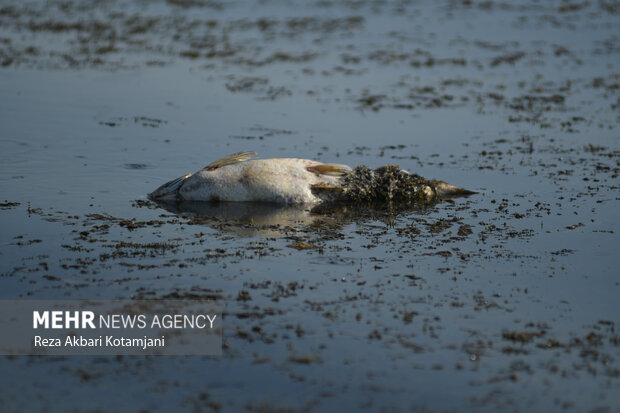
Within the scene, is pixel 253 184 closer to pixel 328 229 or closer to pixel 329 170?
pixel 329 170

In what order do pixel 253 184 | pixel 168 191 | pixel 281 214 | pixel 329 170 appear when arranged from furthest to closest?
1. pixel 329 170
2. pixel 253 184
3. pixel 168 191
4. pixel 281 214

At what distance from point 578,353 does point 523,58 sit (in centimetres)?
1913

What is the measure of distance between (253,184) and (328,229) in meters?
1.91

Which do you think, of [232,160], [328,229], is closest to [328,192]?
[232,160]

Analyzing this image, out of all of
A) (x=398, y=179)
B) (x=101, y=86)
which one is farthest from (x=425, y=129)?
(x=101, y=86)

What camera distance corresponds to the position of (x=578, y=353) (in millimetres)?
6586

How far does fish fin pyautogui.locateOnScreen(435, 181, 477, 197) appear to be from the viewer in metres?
11.8

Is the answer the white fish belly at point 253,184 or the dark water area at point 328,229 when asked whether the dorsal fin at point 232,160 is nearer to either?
the white fish belly at point 253,184

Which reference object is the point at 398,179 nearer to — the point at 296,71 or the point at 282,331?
the point at 282,331

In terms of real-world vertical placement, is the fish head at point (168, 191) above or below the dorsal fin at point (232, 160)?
below

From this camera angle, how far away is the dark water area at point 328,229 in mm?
6105

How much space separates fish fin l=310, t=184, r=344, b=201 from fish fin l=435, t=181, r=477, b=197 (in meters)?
1.41

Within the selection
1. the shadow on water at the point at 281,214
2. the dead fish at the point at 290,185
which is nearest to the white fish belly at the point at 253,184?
the dead fish at the point at 290,185

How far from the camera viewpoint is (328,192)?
11.7 m
